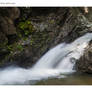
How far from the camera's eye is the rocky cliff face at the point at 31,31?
3.43m

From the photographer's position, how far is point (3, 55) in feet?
11.7

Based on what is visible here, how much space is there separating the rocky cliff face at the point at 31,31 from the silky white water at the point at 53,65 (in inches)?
6.8

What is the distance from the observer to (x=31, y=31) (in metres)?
3.84

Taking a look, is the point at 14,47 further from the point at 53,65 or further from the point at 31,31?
the point at 53,65

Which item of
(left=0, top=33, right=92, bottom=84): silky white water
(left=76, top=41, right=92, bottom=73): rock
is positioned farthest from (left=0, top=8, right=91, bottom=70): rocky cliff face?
(left=76, top=41, right=92, bottom=73): rock

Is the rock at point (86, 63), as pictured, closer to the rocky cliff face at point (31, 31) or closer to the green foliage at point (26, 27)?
the rocky cliff face at point (31, 31)

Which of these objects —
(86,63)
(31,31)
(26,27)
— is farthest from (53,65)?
(26,27)

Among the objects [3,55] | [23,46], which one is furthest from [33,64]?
[3,55]

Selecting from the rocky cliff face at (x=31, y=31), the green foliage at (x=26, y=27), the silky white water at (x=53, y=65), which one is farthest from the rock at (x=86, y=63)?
the green foliage at (x=26, y=27)

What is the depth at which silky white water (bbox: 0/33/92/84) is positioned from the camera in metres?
3.36

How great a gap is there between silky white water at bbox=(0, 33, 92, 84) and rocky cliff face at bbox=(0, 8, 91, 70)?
0.57 feet

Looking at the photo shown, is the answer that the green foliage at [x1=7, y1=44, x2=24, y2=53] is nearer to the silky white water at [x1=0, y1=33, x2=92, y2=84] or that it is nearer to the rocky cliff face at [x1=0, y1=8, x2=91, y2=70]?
the rocky cliff face at [x1=0, y1=8, x2=91, y2=70]

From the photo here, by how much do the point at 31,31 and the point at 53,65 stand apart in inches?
42.5
